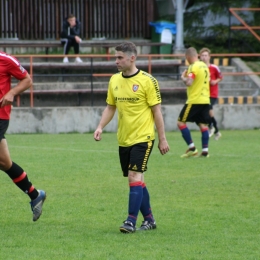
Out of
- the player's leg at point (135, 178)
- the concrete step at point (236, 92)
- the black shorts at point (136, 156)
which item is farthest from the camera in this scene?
the concrete step at point (236, 92)

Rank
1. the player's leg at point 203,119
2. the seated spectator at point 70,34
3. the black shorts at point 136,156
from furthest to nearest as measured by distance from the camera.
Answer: the seated spectator at point 70,34, the player's leg at point 203,119, the black shorts at point 136,156

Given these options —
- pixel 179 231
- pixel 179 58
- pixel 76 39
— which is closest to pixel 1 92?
pixel 179 231

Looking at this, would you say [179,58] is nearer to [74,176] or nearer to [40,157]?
[40,157]

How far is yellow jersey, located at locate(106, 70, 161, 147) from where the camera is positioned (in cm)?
772

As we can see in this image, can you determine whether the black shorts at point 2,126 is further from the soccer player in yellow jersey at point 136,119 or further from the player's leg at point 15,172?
the soccer player in yellow jersey at point 136,119

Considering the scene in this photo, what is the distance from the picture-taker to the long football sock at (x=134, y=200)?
7.56 metres

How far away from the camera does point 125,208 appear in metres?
9.02

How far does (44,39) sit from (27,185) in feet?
65.2

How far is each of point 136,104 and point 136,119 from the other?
0.14 metres

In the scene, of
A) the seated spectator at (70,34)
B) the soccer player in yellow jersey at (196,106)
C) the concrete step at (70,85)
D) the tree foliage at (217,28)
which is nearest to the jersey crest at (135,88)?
the soccer player in yellow jersey at (196,106)

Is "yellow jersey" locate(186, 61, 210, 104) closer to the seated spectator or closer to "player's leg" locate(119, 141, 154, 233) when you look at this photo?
"player's leg" locate(119, 141, 154, 233)

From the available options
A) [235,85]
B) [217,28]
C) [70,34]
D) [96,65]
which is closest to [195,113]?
[96,65]

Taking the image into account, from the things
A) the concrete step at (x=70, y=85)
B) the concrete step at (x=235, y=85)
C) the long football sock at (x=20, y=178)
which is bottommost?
the concrete step at (x=235, y=85)

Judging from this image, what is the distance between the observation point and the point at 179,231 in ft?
25.1
